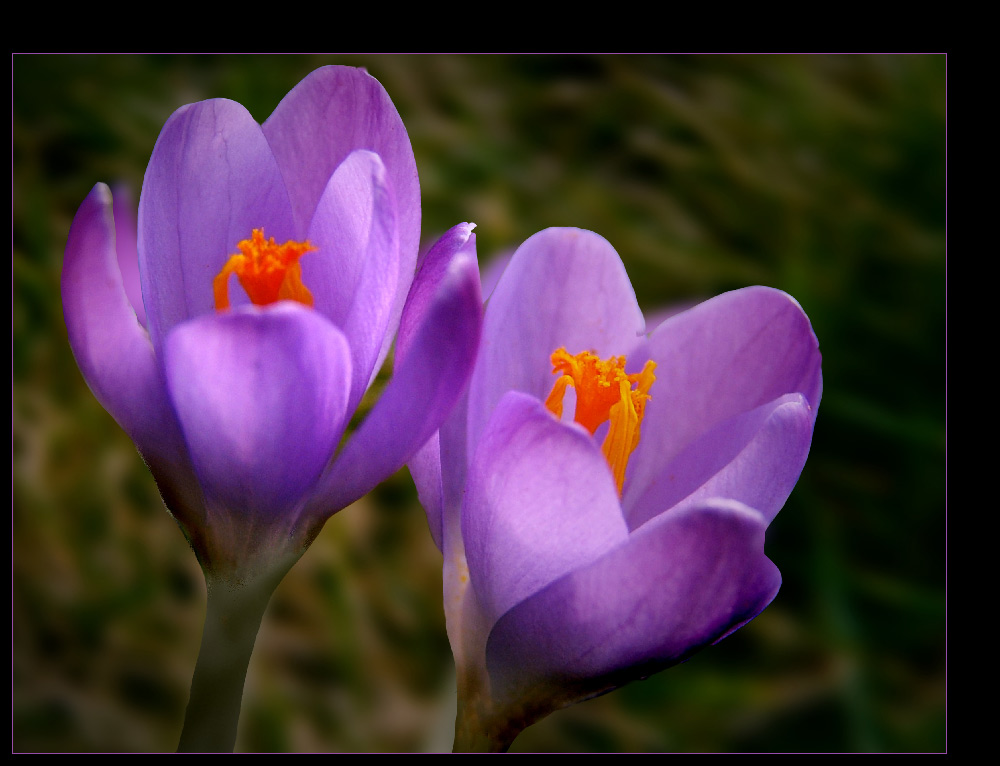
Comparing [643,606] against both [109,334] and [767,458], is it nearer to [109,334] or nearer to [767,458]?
[767,458]

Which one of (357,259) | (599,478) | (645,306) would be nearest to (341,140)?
(357,259)

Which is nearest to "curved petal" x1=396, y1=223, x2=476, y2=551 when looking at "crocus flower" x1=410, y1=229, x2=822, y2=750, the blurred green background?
"crocus flower" x1=410, y1=229, x2=822, y2=750

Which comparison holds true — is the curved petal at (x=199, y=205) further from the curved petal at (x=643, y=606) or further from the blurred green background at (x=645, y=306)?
the blurred green background at (x=645, y=306)

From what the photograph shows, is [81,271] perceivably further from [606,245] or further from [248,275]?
[606,245]

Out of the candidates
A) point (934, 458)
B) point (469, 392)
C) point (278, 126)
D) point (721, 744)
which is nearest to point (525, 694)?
point (469, 392)

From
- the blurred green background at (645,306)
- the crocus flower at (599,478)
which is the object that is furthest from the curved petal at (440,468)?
the blurred green background at (645,306)

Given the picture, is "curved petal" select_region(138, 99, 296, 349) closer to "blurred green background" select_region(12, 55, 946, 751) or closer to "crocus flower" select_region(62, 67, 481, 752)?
"crocus flower" select_region(62, 67, 481, 752)
